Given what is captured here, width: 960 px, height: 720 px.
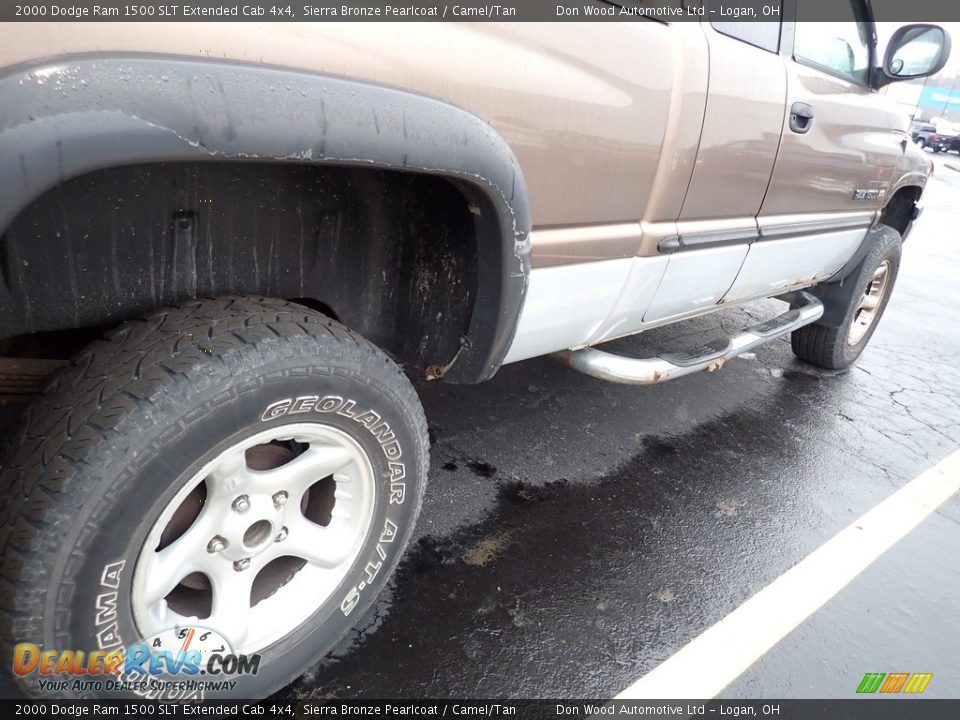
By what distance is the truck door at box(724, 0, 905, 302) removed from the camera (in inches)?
106

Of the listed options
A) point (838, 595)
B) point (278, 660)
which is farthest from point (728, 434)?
point (278, 660)

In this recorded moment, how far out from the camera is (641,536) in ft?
8.64

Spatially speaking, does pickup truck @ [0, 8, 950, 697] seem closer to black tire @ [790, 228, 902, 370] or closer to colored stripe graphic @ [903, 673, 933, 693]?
colored stripe graphic @ [903, 673, 933, 693]

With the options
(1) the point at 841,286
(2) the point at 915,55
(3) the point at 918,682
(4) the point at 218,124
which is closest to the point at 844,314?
(1) the point at 841,286

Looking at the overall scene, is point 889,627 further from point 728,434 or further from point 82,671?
point 82,671

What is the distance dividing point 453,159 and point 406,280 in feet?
1.97

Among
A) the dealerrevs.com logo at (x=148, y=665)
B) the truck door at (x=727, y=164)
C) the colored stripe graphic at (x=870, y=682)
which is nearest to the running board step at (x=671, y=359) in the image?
the truck door at (x=727, y=164)

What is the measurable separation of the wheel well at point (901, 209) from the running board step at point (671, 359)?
110cm

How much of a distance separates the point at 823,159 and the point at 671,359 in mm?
1140

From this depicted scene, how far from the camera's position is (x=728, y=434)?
11.7 feet

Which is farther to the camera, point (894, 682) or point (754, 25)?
point (754, 25)
